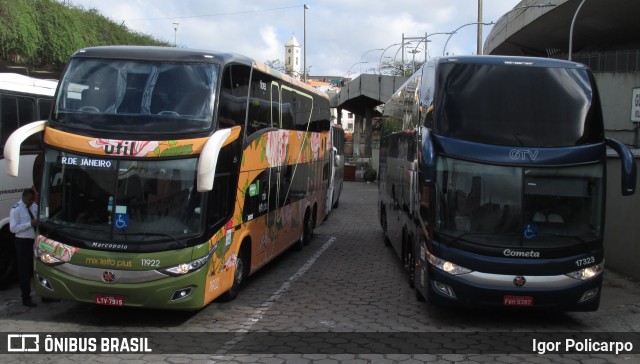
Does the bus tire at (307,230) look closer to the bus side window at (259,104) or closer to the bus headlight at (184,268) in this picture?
the bus side window at (259,104)

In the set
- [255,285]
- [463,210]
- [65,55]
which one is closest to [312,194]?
[255,285]

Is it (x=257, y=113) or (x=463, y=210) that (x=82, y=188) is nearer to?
(x=257, y=113)

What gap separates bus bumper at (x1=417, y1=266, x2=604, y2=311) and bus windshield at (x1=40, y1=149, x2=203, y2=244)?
3.39 m

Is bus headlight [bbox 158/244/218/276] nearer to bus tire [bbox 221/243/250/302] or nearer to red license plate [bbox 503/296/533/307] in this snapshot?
bus tire [bbox 221/243/250/302]

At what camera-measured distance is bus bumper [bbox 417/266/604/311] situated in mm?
7191

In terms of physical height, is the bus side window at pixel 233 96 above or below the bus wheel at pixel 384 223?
above

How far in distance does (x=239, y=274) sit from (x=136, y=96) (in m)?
3.19

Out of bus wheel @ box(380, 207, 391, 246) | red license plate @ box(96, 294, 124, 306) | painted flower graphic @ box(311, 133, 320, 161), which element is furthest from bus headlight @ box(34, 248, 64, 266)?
bus wheel @ box(380, 207, 391, 246)

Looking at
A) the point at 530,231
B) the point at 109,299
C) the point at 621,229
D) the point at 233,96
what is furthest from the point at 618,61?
the point at 109,299

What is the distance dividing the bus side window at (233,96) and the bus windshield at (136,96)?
21 centimetres

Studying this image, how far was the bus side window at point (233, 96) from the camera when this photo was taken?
7875 mm

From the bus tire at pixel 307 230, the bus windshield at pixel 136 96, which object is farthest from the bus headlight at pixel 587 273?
the bus tire at pixel 307 230

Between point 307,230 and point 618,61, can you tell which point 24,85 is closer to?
point 307,230

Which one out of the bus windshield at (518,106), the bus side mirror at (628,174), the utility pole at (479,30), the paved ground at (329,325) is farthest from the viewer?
the utility pole at (479,30)
